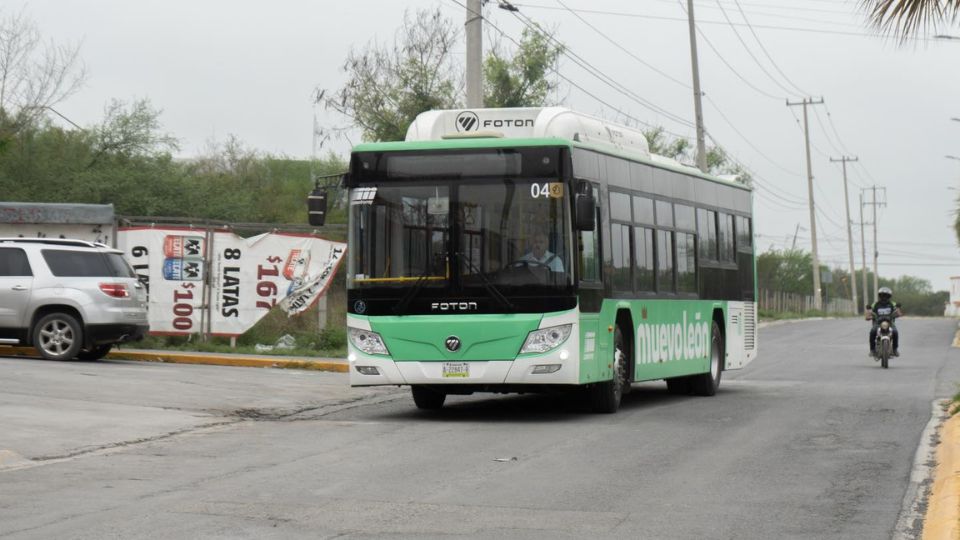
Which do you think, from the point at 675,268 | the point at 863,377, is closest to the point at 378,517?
the point at 675,268

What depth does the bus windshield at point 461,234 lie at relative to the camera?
53.0ft

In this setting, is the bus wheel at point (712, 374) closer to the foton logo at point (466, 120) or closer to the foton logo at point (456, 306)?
the foton logo at point (466, 120)

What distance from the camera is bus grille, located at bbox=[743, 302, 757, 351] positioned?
24062 mm

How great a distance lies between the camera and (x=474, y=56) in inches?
1003

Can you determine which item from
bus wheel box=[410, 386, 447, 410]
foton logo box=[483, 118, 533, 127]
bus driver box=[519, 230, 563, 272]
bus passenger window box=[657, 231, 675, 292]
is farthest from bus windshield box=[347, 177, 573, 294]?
bus passenger window box=[657, 231, 675, 292]

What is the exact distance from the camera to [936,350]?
39.4 m

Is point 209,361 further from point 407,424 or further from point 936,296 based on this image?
point 936,296

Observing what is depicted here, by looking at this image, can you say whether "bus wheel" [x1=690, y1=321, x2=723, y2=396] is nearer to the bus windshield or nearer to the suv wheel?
the bus windshield

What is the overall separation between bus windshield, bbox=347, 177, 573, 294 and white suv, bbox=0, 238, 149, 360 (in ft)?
26.9

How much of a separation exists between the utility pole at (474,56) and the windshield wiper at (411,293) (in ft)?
29.5

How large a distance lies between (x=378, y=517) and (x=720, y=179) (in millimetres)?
14470

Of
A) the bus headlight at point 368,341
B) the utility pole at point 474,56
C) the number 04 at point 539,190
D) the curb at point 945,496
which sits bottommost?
the curb at point 945,496

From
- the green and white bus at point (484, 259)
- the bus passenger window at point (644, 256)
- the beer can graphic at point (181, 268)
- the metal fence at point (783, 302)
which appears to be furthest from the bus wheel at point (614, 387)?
the metal fence at point (783, 302)

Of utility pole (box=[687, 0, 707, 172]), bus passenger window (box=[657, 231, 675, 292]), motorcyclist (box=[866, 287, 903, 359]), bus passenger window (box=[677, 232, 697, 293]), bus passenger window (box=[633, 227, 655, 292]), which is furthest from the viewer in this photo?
utility pole (box=[687, 0, 707, 172])
